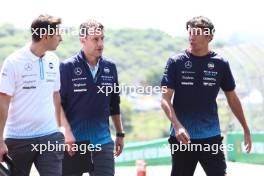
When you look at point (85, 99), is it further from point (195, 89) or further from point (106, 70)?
point (195, 89)

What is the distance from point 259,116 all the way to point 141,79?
43.8 metres

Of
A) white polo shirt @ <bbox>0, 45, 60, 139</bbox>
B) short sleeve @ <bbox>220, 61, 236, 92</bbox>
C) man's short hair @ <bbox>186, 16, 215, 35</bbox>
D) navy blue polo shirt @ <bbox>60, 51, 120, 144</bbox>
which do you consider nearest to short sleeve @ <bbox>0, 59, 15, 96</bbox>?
white polo shirt @ <bbox>0, 45, 60, 139</bbox>

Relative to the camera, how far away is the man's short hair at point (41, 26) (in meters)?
5.72

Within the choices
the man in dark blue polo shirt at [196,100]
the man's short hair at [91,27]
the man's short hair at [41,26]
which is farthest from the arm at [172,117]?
the man's short hair at [41,26]

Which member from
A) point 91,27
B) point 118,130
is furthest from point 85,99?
point 91,27

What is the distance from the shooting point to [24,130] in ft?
18.9

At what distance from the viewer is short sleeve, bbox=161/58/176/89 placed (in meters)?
6.30

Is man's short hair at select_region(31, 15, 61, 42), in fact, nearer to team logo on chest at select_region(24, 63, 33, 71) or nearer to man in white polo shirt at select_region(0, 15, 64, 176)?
man in white polo shirt at select_region(0, 15, 64, 176)

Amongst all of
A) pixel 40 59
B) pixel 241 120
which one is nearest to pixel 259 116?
pixel 241 120

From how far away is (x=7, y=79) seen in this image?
220 inches

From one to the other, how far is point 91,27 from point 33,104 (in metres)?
1.03

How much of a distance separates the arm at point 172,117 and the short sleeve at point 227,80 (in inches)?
21.7

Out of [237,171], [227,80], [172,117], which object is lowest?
[237,171]

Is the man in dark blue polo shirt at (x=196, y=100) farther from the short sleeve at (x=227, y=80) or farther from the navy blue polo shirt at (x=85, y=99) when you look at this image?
the navy blue polo shirt at (x=85, y=99)
